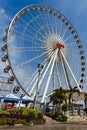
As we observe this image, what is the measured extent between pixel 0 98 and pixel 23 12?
1787 cm

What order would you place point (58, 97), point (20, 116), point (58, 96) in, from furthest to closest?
point (58, 97), point (58, 96), point (20, 116)

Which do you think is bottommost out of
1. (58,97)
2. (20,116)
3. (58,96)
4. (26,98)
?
(20,116)

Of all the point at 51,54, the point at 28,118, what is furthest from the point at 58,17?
the point at 28,118

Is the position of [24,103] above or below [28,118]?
above

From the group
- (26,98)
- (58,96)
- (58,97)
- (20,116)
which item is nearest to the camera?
(20,116)

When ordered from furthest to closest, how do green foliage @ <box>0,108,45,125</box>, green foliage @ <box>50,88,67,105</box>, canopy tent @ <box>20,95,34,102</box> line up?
green foliage @ <box>50,88,67,105</box>, canopy tent @ <box>20,95,34,102</box>, green foliage @ <box>0,108,45,125</box>

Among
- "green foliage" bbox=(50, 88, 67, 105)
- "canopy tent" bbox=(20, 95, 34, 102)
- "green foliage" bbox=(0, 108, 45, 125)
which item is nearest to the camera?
"green foliage" bbox=(0, 108, 45, 125)

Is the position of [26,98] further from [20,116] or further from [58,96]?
[20,116]

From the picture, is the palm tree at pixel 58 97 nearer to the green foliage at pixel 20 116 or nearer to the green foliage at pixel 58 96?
the green foliage at pixel 58 96

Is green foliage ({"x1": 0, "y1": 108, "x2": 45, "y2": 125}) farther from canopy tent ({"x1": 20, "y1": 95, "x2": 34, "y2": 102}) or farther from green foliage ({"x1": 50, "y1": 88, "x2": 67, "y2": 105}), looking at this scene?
green foliage ({"x1": 50, "y1": 88, "x2": 67, "y2": 105})

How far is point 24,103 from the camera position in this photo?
6606cm

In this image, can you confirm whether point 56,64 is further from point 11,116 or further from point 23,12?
point 11,116

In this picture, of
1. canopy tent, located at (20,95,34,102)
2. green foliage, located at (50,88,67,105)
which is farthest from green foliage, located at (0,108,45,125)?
green foliage, located at (50,88,67,105)

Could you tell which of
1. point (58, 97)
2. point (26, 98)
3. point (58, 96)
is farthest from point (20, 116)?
point (58, 97)
